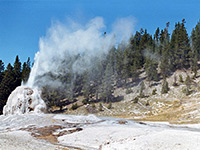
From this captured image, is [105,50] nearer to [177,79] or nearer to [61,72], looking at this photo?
[61,72]

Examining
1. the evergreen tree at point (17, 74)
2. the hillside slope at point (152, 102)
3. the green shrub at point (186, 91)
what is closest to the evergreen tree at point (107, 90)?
the hillside slope at point (152, 102)

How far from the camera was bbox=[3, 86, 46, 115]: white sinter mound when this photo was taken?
3823cm

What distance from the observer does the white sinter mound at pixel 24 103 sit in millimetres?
38234

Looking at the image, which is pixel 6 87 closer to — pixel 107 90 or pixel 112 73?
pixel 107 90

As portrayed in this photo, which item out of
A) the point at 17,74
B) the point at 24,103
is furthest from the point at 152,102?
the point at 17,74

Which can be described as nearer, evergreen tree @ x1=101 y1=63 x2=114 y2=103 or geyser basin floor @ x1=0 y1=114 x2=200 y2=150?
geyser basin floor @ x1=0 y1=114 x2=200 y2=150

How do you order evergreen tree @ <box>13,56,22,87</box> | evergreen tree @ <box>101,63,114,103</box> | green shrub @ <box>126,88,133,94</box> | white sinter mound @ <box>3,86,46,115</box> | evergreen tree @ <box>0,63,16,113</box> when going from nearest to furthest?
white sinter mound @ <box>3,86,46,115</box>, evergreen tree @ <box>0,63,16,113</box>, evergreen tree @ <box>101,63,114,103</box>, green shrub @ <box>126,88,133,94</box>, evergreen tree @ <box>13,56,22,87</box>

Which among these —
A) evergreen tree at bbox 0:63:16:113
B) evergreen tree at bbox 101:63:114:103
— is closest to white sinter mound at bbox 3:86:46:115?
evergreen tree at bbox 0:63:16:113

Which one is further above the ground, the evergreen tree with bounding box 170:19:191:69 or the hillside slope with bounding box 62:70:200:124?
the evergreen tree with bounding box 170:19:191:69

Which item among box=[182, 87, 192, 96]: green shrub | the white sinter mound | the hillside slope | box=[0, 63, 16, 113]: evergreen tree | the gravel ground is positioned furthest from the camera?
box=[0, 63, 16, 113]: evergreen tree

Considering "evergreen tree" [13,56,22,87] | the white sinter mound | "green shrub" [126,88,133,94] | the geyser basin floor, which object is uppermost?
"evergreen tree" [13,56,22,87]

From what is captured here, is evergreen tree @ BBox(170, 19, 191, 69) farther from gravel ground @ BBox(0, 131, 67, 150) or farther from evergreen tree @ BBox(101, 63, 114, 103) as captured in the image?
gravel ground @ BBox(0, 131, 67, 150)

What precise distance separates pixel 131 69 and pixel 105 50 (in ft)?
91.5

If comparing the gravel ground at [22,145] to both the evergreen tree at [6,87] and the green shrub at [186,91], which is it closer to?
the green shrub at [186,91]
